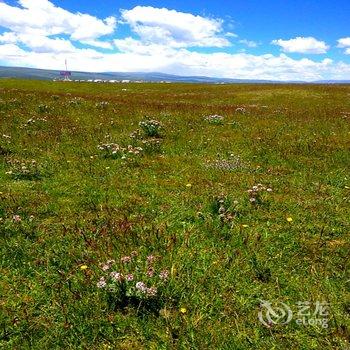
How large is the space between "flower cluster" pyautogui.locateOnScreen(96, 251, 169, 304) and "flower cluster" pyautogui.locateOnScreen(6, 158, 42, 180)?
653 centimetres

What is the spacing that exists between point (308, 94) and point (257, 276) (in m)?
50.9

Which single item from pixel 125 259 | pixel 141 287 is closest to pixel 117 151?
pixel 125 259

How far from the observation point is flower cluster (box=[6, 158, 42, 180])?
12.7 meters

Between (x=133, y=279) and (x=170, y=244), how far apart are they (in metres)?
1.78

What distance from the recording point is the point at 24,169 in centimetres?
Answer: 1290

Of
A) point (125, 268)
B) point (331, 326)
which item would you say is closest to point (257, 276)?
point (331, 326)

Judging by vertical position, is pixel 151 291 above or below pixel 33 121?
below

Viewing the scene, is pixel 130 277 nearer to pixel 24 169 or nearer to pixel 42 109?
pixel 24 169

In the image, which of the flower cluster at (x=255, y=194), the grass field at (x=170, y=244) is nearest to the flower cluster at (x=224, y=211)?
the grass field at (x=170, y=244)

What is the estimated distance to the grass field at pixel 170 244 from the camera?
19.9 feet

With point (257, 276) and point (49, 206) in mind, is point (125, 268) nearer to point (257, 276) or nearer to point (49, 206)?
point (257, 276)

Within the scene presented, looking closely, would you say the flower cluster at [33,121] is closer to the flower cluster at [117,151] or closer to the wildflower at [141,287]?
the flower cluster at [117,151]

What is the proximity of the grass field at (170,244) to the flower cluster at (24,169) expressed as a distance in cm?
4

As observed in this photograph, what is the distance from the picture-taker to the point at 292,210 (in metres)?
10.6
